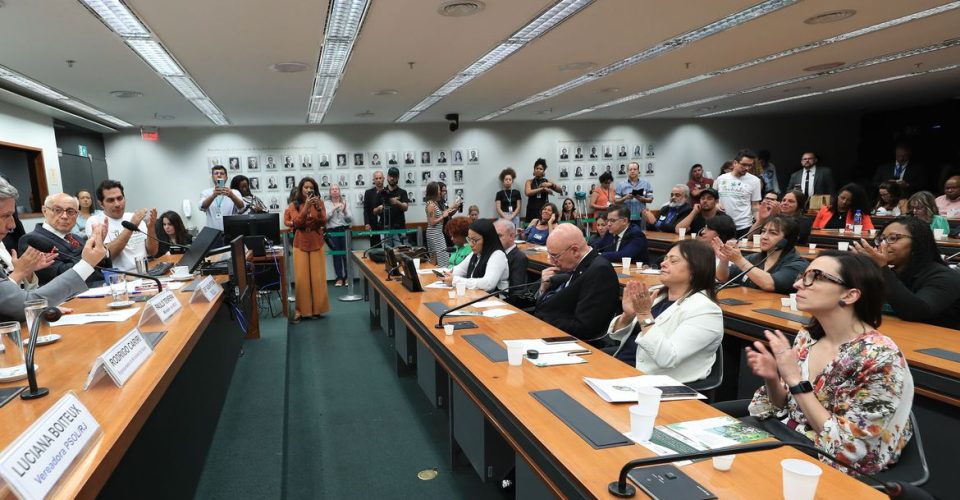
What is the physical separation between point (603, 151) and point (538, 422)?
979cm

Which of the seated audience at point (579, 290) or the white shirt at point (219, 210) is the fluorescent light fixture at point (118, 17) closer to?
the white shirt at point (219, 210)

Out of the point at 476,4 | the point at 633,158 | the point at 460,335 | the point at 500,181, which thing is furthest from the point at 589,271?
the point at 633,158

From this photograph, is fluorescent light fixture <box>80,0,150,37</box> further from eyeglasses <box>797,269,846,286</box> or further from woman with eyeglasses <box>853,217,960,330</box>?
woman with eyeglasses <box>853,217,960,330</box>

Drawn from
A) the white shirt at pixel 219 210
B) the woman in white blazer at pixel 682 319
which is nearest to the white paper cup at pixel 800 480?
the woman in white blazer at pixel 682 319

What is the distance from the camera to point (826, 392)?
1691mm

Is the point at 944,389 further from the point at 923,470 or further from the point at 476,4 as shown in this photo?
the point at 476,4

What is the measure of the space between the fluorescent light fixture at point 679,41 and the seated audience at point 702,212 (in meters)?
1.65

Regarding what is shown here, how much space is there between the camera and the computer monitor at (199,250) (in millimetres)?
4113

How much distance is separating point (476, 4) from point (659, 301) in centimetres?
245

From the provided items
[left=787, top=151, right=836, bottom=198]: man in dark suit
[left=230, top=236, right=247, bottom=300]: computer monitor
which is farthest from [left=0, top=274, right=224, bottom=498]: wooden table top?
[left=787, top=151, right=836, bottom=198]: man in dark suit

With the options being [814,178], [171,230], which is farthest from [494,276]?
[814,178]

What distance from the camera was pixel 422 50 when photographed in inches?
193

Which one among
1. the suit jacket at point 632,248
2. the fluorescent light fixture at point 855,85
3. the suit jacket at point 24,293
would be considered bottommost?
the suit jacket at point 632,248

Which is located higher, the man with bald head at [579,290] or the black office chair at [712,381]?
the man with bald head at [579,290]
